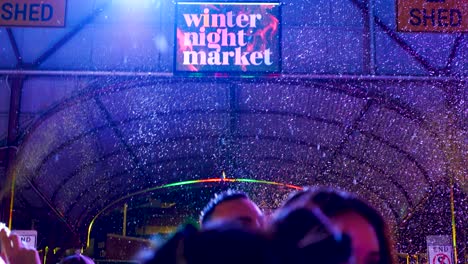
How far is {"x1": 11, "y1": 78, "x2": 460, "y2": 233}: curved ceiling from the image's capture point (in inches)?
417

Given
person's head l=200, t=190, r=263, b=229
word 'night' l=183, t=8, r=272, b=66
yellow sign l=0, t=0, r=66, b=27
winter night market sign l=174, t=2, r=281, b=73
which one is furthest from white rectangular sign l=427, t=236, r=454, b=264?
person's head l=200, t=190, r=263, b=229

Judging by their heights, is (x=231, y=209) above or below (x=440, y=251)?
above

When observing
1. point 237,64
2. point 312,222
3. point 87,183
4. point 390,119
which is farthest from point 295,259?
point 87,183

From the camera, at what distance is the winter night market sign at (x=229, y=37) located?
7.28 m

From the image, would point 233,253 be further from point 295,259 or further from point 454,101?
point 454,101

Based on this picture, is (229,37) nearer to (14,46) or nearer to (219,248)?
(14,46)

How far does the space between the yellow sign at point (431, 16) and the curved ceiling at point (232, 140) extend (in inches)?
86.3

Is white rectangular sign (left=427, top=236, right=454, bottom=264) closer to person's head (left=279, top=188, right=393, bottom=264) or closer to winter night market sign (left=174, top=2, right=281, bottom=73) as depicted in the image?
winter night market sign (left=174, top=2, right=281, bottom=73)

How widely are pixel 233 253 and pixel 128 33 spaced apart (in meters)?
9.50

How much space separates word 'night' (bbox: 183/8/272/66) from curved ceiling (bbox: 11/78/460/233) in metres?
1.86

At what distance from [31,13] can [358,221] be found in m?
6.52

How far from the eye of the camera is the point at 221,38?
7.36 m

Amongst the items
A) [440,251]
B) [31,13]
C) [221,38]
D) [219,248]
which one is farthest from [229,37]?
[219,248]

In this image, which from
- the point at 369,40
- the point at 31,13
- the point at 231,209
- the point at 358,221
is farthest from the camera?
the point at 369,40
